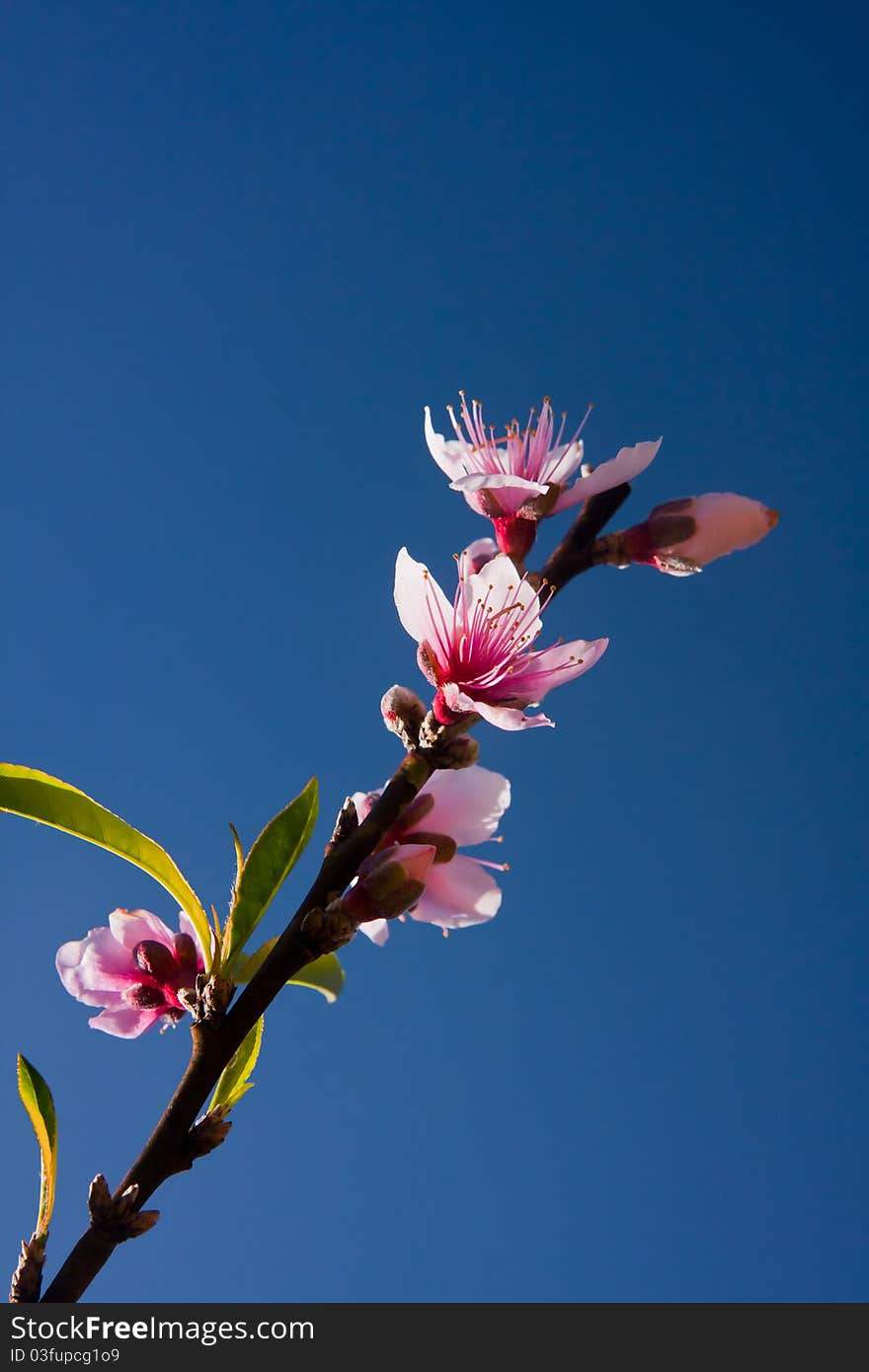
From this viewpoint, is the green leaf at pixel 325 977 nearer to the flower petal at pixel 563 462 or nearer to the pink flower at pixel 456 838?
the pink flower at pixel 456 838

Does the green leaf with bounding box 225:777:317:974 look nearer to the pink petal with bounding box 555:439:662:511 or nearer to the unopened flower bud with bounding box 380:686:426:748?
the unopened flower bud with bounding box 380:686:426:748

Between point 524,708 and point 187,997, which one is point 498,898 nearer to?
point 524,708

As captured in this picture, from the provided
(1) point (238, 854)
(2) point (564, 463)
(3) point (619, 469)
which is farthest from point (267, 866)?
(2) point (564, 463)

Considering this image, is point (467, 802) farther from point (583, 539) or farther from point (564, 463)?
point (564, 463)

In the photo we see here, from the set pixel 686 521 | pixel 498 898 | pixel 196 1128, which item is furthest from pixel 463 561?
pixel 196 1128

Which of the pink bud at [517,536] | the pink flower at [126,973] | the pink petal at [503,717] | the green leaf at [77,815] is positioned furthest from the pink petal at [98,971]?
the pink bud at [517,536]

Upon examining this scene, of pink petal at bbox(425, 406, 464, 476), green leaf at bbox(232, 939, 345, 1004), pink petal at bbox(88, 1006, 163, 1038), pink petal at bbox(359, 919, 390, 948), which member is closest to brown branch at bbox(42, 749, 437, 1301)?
Result: pink petal at bbox(359, 919, 390, 948)
